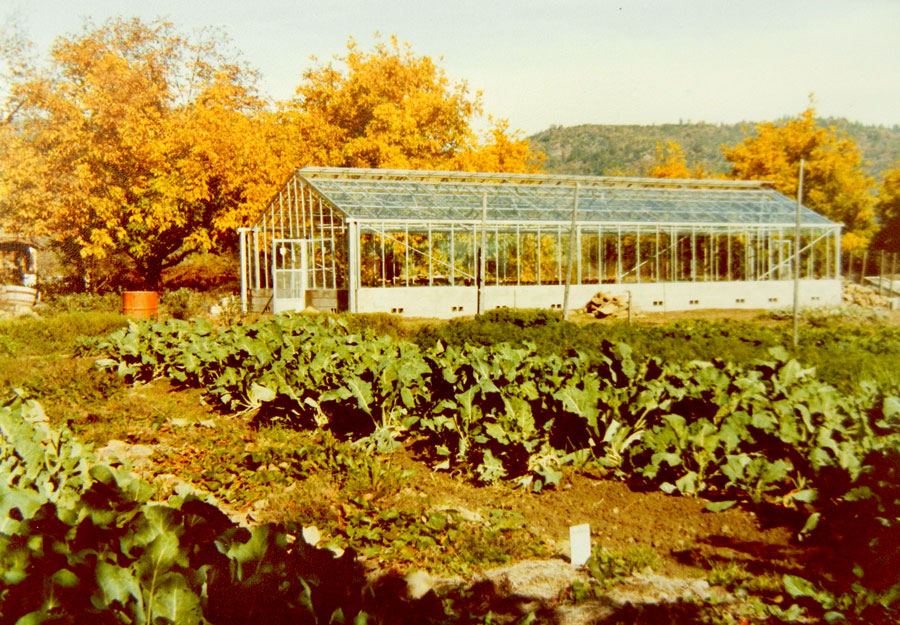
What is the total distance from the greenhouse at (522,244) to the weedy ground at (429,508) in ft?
46.2

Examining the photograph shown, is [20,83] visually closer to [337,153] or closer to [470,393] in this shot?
[337,153]

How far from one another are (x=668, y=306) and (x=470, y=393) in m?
20.9

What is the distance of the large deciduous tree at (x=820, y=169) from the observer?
31.6 meters

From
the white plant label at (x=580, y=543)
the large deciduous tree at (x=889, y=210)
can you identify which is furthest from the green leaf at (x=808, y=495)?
the large deciduous tree at (x=889, y=210)

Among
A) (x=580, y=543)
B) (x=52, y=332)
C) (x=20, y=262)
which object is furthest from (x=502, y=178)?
(x=20, y=262)

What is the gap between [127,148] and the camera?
25.9 m

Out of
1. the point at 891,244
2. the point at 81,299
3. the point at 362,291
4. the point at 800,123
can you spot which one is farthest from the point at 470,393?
the point at 891,244

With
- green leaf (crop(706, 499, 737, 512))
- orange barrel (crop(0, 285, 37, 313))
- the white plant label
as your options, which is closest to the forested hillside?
orange barrel (crop(0, 285, 37, 313))

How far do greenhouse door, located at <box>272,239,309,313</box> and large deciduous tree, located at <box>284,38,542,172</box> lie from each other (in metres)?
5.76

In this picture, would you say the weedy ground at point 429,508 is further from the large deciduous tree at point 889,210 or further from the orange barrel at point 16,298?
the large deciduous tree at point 889,210

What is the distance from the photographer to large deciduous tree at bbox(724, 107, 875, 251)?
31.6 meters

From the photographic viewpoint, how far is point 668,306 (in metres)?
25.1

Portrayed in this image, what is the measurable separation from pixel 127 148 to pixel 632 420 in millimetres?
25224

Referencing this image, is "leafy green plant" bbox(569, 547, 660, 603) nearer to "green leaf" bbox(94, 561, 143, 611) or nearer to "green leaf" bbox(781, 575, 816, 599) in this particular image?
"green leaf" bbox(781, 575, 816, 599)
